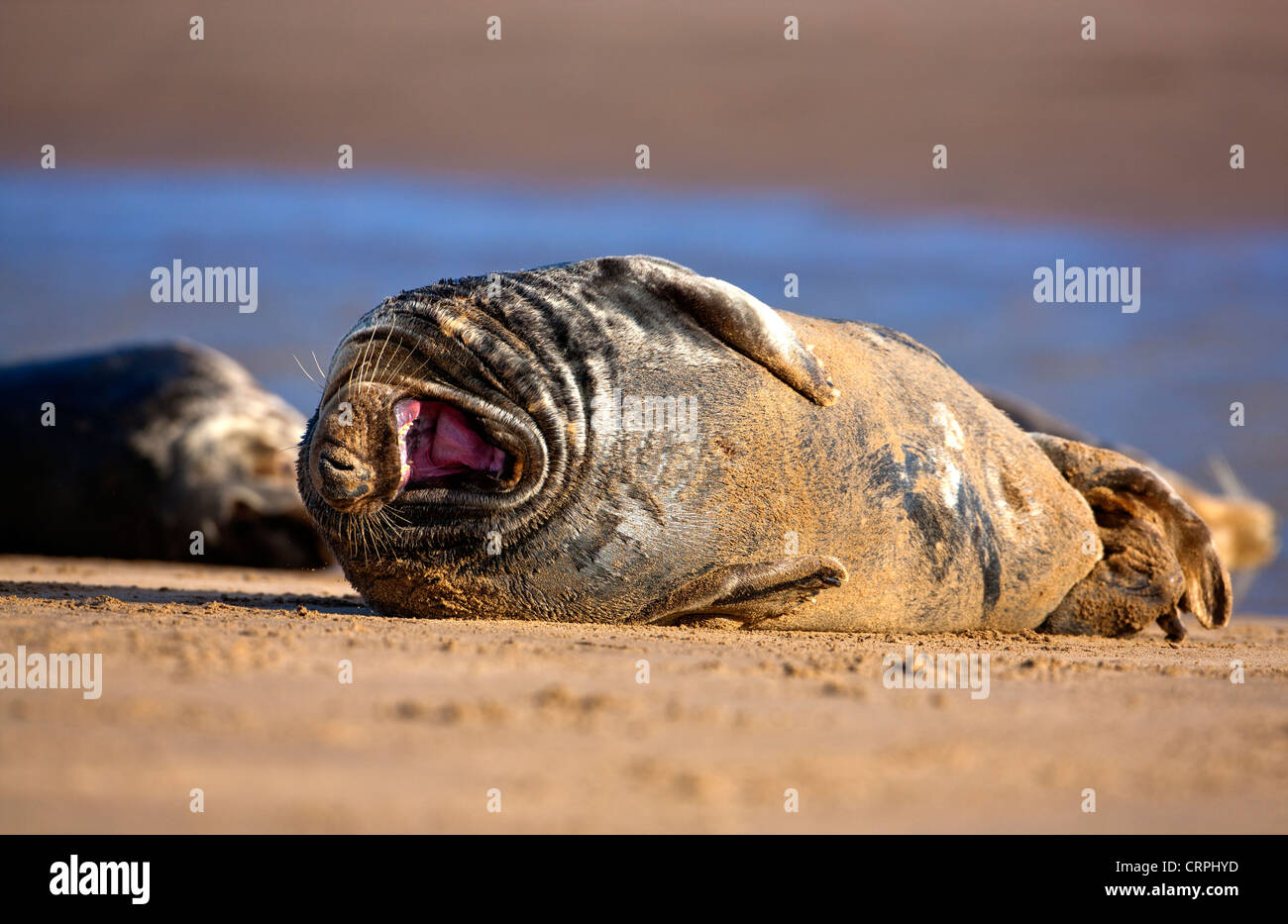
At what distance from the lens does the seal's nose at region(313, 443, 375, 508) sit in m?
4.91

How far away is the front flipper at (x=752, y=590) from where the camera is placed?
518 cm

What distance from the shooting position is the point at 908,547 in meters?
5.57

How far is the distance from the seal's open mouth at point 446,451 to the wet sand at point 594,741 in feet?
3.09

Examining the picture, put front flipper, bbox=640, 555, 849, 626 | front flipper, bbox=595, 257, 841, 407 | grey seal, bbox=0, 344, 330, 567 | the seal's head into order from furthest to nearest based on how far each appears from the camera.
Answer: grey seal, bbox=0, 344, 330, 567
front flipper, bbox=595, 257, 841, 407
front flipper, bbox=640, 555, 849, 626
the seal's head

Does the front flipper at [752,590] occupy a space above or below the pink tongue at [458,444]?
below

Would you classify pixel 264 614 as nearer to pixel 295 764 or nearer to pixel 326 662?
pixel 326 662

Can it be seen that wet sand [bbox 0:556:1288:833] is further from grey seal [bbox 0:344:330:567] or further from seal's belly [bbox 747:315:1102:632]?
grey seal [bbox 0:344:330:567]

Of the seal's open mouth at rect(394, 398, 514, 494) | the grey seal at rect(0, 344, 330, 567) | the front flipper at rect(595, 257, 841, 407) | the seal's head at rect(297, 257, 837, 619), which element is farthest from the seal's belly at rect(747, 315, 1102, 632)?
the grey seal at rect(0, 344, 330, 567)

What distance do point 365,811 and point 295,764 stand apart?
1.04 ft

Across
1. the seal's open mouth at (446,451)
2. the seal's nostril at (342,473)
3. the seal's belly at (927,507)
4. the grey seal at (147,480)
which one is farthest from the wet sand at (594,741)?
the grey seal at (147,480)

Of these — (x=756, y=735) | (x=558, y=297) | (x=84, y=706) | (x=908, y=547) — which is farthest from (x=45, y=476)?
(x=756, y=735)

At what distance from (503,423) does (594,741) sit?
2429 mm

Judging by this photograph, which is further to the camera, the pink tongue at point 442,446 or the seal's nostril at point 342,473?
the pink tongue at point 442,446

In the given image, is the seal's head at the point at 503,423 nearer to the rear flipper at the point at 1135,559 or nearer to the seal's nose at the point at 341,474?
the seal's nose at the point at 341,474
